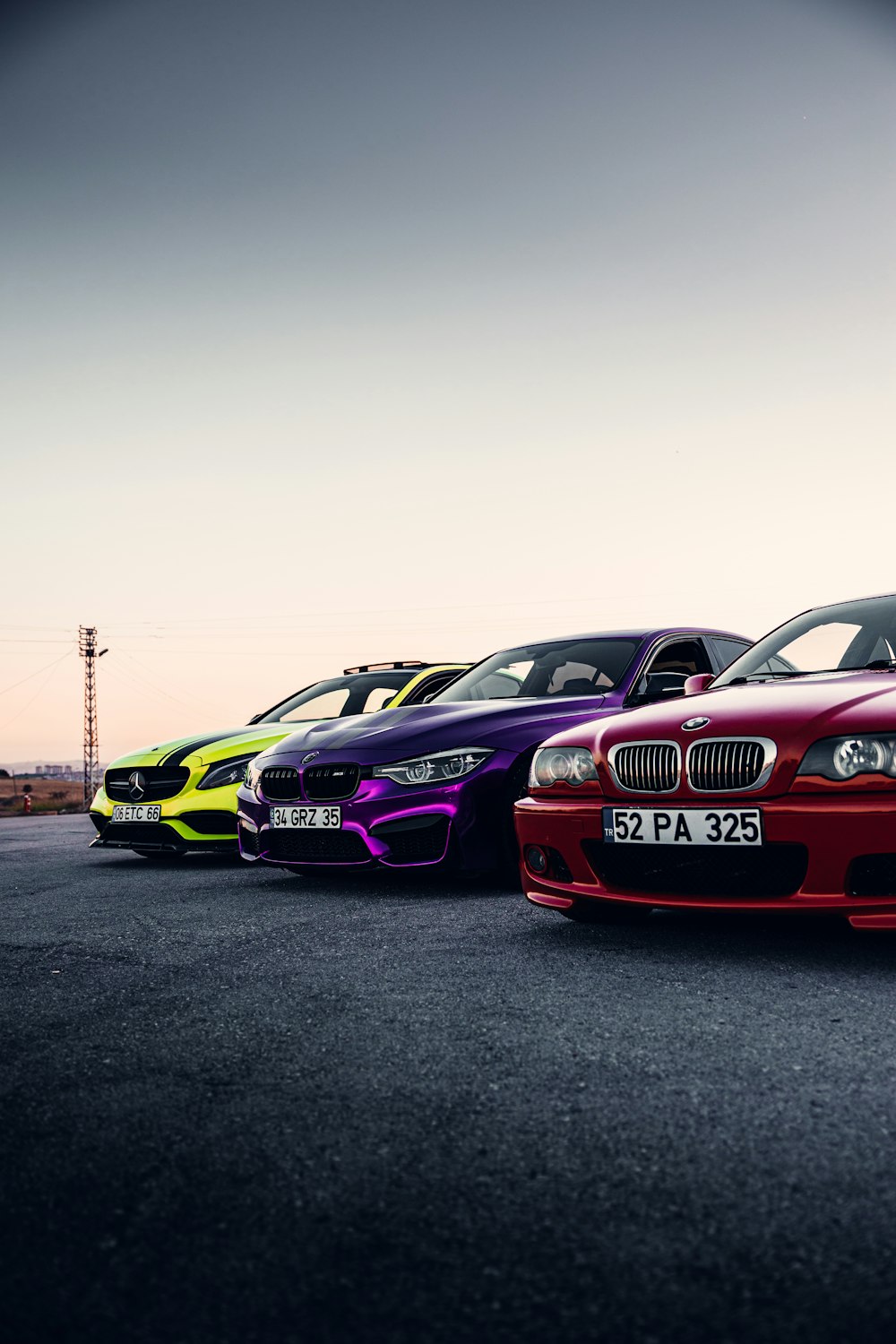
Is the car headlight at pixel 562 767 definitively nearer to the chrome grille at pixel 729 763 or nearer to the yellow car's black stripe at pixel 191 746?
the chrome grille at pixel 729 763

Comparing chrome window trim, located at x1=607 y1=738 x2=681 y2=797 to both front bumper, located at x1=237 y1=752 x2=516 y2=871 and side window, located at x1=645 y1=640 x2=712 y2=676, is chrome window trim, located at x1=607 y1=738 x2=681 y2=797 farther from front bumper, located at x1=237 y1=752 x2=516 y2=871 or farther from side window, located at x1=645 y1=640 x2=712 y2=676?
side window, located at x1=645 y1=640 x2=712 y2=676

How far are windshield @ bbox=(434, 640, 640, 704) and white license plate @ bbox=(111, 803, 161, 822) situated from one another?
253 cm

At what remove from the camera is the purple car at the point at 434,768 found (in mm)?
5488

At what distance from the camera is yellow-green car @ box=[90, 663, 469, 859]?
7793mm

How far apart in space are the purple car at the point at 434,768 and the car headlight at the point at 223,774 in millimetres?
1255

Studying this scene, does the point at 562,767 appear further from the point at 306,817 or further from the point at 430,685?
the point at 430,685

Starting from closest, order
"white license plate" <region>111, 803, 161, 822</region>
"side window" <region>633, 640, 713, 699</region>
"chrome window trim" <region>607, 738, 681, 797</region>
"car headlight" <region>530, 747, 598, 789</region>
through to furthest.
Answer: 1. "chrome window trim" <region>607, 738, 681, 797</region>
2. "car headlight" <region>530, 747, 598, 789</region>
3. "side window" <region>633, 640, 713, 699</region>
4. "white license plate" <region>111, 803, 161, 822</region>

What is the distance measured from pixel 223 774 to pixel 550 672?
2.76 m

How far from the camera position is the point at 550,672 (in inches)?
266

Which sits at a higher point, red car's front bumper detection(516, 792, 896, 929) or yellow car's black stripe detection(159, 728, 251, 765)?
yellow car's black stripe detection(159, 728, 251, 765)

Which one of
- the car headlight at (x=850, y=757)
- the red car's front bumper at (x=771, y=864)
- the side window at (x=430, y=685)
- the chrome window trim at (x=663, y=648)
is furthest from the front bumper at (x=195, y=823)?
the car headlight at (x=850, y=757)

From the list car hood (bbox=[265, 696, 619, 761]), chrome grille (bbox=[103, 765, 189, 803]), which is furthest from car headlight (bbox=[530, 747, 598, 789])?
chrome grille (bbox=[103, 765, 189, 803])

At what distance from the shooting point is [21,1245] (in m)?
1.63

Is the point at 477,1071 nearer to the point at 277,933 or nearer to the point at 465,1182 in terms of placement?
the point at 465,1182
